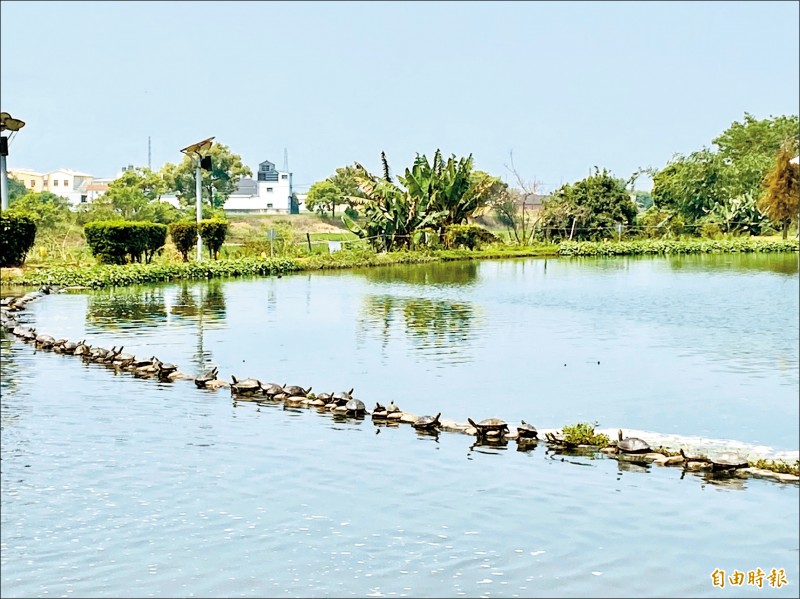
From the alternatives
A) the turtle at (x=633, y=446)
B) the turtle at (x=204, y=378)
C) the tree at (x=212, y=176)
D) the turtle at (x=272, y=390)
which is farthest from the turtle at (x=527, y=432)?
the tree at (x=212, y=176)

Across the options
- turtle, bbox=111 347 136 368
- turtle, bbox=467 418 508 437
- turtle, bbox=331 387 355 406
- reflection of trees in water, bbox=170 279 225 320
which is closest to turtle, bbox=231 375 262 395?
turtle, bbox=331 387 355 406

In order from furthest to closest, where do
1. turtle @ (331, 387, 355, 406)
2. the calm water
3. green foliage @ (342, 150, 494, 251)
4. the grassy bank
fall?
green foliage @ (342, 150, 494, 251)
the grassy bank
turtle @ (331, 387, 355, 406)
the calm water

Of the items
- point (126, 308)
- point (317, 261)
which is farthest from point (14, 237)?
point (317, 261)

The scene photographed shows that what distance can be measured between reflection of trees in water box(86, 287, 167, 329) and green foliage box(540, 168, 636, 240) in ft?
71.8

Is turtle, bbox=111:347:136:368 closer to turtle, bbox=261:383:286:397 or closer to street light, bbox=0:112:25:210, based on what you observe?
turtle, bbox=261:383:286:397

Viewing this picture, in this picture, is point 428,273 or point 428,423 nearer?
point 428,423

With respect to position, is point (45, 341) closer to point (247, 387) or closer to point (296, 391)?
point (247, 387)

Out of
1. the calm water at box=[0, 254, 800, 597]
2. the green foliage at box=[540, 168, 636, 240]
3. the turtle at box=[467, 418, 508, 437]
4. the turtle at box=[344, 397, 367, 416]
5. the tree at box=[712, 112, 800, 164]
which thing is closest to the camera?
the calm water at box=[0, 254, 800, 597]

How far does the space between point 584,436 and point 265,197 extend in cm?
7427

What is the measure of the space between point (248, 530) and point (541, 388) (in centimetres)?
587

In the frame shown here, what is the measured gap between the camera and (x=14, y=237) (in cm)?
2728

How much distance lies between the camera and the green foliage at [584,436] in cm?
958

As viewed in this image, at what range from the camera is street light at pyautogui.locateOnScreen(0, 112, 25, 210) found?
1137 inches

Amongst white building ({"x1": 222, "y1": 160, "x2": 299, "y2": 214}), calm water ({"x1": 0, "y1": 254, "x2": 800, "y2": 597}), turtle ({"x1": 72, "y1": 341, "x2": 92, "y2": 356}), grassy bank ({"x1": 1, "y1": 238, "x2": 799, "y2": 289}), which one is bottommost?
calm water ({"x1": 0, "y1": 254, "x2": 800, "y2": 597})
